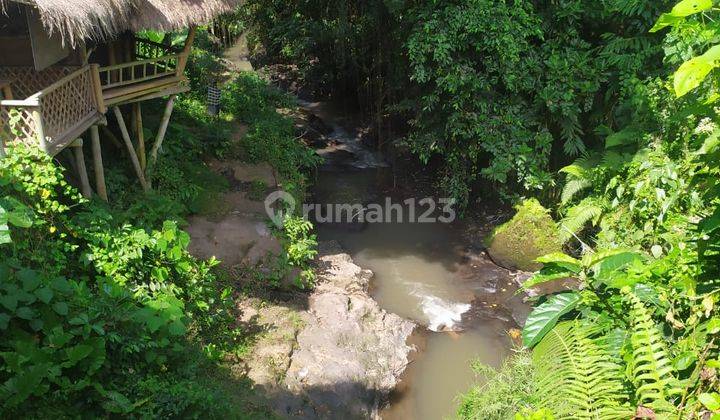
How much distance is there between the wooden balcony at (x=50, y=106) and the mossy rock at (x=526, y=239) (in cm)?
730

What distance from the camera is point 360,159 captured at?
14.7 metres

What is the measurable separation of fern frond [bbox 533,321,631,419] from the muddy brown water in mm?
3157

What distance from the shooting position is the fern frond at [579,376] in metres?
3.32

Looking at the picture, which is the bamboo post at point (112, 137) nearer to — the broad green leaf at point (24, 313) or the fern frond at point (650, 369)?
the broad green leaf at point (24, 313)

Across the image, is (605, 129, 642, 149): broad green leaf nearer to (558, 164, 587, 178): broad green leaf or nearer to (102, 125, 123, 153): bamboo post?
(558, 164, 587, 178): broad green leaf

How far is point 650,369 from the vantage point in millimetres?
3125

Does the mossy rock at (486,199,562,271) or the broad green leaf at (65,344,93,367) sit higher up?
the broad green leaf at (65,344,93,367)

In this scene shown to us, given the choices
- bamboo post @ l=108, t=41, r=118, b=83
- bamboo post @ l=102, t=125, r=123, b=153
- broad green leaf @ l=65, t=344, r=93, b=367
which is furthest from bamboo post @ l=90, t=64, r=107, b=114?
broad green leaf @ l=65, t=344, r=93, b=367

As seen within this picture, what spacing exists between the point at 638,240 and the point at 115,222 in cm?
744

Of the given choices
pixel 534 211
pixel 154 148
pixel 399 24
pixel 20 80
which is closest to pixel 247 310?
pixel 154 148

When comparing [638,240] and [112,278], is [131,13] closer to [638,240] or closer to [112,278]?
[112,278]

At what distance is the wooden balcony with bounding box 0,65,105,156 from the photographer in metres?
5.75

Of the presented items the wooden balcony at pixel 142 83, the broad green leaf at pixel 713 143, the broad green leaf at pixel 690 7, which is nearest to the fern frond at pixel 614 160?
the broad green leaf at pixel 713 143

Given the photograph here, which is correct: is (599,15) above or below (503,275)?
above
